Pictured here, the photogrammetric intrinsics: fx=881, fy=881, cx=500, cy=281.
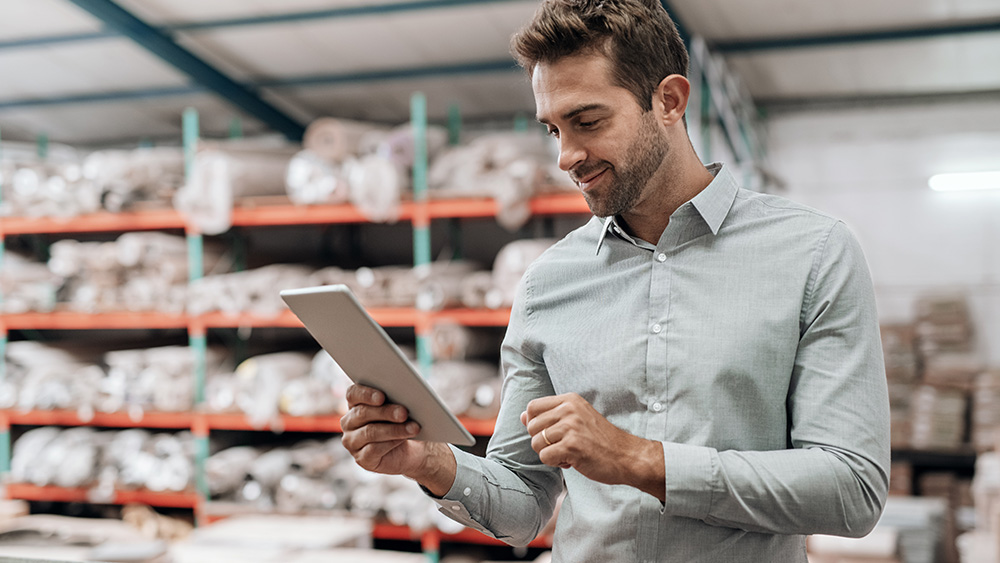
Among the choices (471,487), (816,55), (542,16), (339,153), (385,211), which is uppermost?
(816,55)

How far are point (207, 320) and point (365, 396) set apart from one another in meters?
4.99

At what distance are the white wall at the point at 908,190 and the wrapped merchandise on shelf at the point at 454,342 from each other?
3.65m

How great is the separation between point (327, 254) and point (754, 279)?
6.44m

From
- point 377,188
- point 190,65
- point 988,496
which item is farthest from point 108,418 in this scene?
point 988,496

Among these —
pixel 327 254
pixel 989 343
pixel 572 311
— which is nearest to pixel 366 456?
pixel 572 311

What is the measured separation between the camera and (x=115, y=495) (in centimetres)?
639

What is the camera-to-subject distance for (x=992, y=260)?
7938 millimetres

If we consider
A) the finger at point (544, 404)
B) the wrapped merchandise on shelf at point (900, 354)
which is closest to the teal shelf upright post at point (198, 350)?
the finger at point (544, 404)

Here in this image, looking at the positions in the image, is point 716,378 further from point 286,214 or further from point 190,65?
point 190,65

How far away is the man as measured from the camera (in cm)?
132

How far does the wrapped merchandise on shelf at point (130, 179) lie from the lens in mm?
6359

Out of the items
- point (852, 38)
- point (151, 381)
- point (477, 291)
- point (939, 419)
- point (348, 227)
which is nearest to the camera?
point (477, 291)

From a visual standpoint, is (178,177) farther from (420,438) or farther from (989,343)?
(989,343)

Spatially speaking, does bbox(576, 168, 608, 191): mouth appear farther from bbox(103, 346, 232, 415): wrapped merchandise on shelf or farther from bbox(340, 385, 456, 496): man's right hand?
bbox(103, 346, 232, 415): wrapped merchandise on shelf
